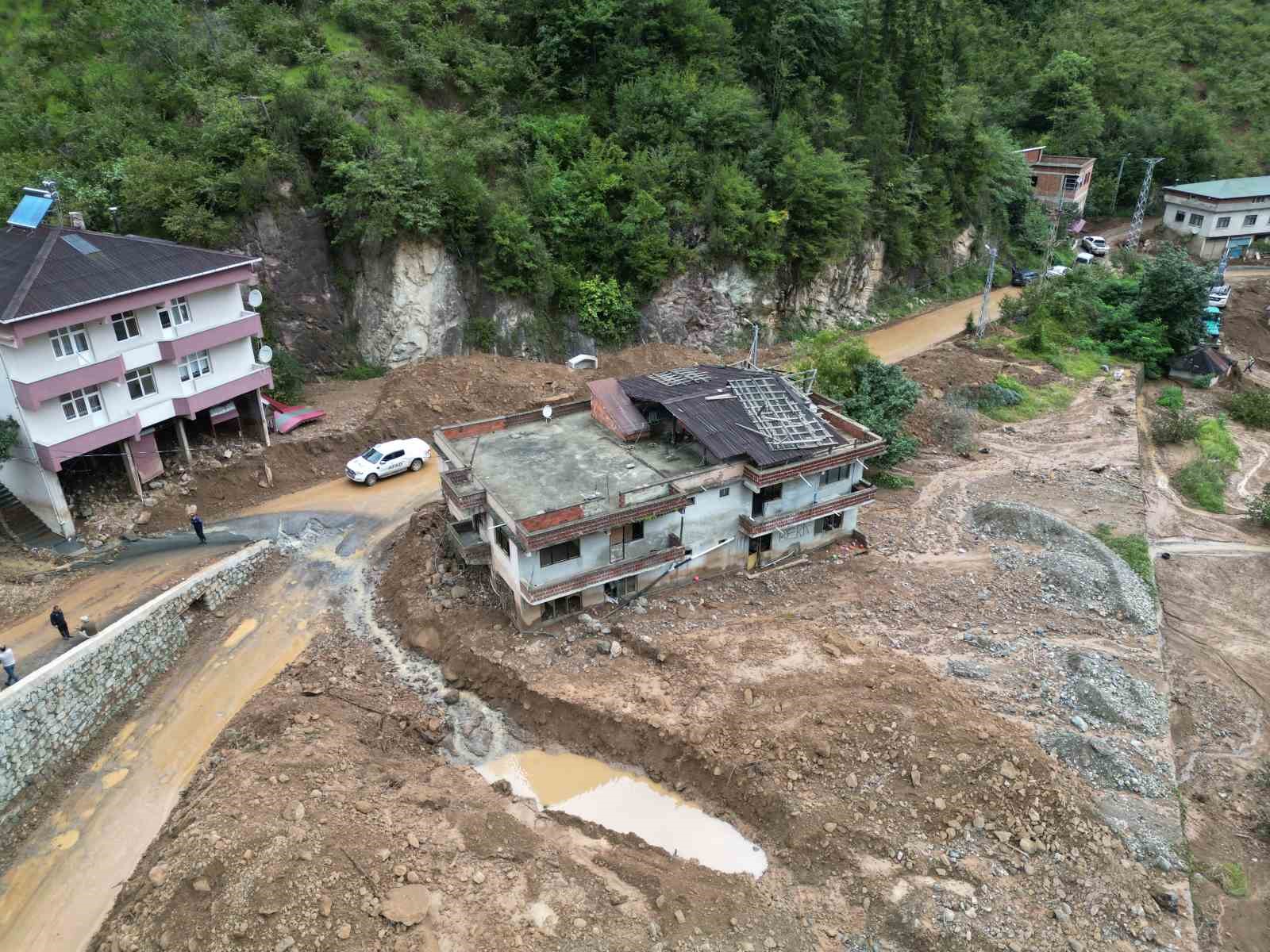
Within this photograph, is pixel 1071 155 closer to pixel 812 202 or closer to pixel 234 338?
pixel 812 202

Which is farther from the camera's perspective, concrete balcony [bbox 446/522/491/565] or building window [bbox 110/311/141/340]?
building window [bbox 110/311/141/340]

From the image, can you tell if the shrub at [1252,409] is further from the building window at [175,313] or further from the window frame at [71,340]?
the window frame at [71,340]

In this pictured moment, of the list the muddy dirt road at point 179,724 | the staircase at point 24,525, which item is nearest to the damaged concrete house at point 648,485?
the muddy dirt road at point 179,724

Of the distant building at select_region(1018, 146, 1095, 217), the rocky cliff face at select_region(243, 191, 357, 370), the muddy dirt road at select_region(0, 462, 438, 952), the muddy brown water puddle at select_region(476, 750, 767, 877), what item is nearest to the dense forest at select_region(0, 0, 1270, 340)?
the rocky cliff face at select_region(243, 191, 357, 370)

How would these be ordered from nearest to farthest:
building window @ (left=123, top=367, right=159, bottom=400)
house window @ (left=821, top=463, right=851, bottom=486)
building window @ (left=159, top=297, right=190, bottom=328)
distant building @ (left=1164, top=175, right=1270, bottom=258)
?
1. building window @ (left=123, top=367, right=159, bottom=400)
2. building window @ (left=159, top=297, right=190, bottom=328)
3. house window @ (left=821, top=463, right=851, bottom=486)
4. distant building @ (left=1164, top=175, right=1270, bottom=258)

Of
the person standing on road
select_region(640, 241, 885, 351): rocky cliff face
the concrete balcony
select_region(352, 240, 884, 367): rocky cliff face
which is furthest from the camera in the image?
select_region(640, 241, 885, 351): rocky cliff face

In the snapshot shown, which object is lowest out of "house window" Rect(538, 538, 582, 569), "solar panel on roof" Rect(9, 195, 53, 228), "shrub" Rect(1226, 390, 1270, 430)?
"shrub" Rect(1226, 390, 1270, 430)

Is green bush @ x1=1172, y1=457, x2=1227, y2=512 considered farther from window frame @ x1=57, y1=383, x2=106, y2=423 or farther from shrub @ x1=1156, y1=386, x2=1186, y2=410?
window frame @ x1=57, y1=383, x2=106, y2=423
